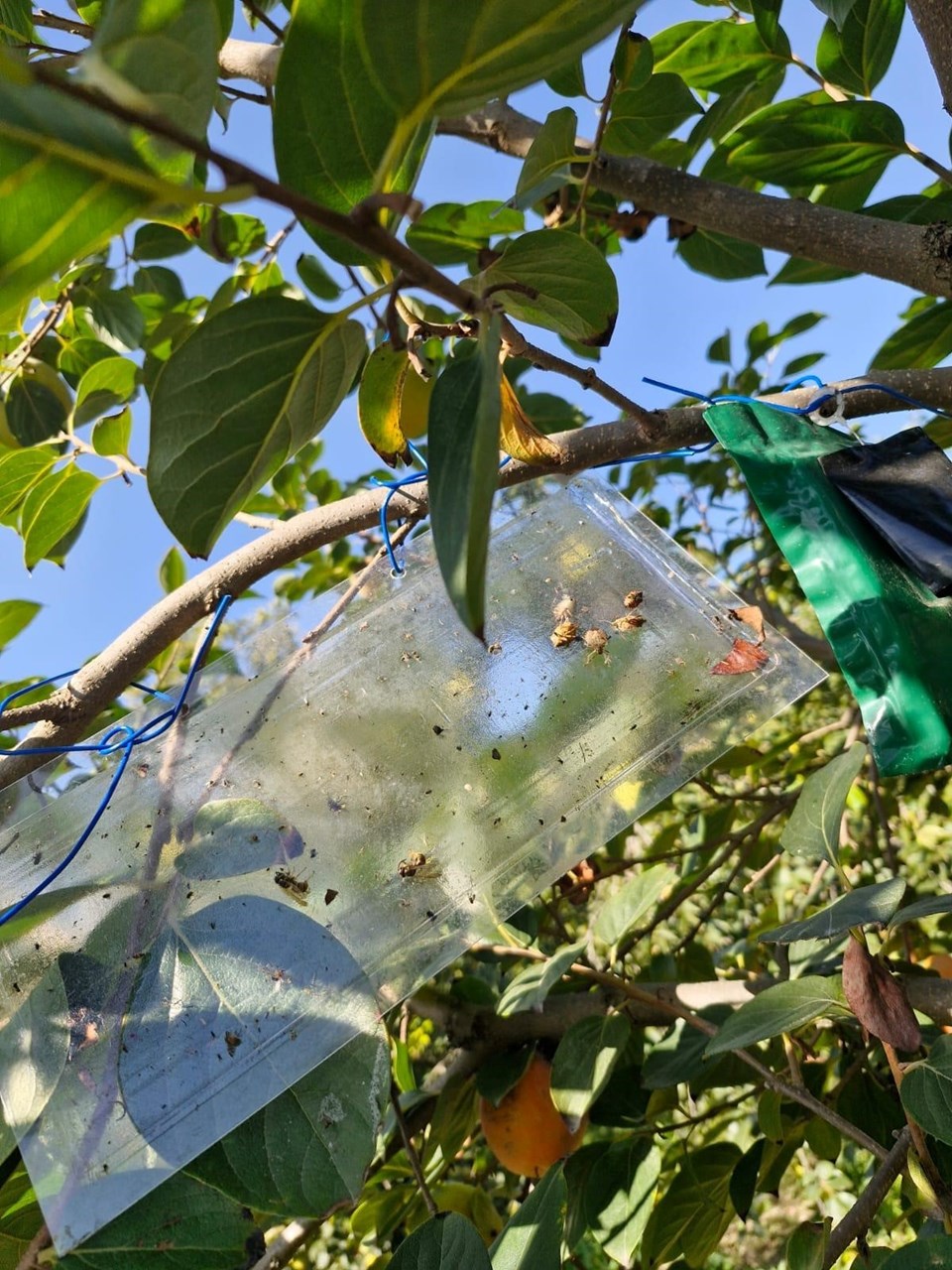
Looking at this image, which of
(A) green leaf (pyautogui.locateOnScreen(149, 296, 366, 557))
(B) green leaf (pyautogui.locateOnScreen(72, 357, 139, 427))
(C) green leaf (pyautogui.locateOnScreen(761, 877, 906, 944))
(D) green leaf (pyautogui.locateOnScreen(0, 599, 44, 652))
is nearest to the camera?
(A) green leaf (pyautogui.locateOnScreen(149, 296, 366, 557))

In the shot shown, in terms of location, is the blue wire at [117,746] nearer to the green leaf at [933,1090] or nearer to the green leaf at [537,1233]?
the green leaf at [537,1233]

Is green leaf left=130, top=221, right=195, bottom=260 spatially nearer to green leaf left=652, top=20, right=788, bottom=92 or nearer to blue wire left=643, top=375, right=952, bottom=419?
green leaf left=652, top=20, right=788, bottom=92

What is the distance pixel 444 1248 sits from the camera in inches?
26.8

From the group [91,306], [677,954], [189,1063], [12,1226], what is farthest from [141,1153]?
[91,306]

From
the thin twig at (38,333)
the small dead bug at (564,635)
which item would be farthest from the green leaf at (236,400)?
the thin twig at (38,333)

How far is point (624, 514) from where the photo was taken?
0.81 meters

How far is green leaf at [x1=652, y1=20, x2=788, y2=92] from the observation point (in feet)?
3.57

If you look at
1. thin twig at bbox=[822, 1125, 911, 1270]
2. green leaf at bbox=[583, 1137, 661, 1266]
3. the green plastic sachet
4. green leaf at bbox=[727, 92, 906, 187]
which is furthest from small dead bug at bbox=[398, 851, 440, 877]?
green leaf at bbox=[727, 92, 906, 187]

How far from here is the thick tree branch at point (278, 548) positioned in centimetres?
77

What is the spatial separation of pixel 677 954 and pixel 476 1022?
0.42 metres

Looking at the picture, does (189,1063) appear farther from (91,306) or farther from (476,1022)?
(91,306)

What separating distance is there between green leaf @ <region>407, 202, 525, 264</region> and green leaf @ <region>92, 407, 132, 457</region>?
0.37 m

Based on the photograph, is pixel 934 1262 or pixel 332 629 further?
pixel 332 629

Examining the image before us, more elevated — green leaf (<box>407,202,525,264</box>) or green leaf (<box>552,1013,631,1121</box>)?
green leaf (<box>407,202,525,264</box>)
